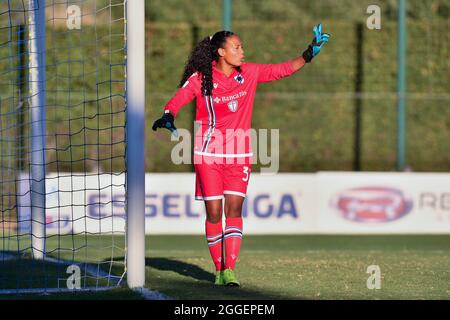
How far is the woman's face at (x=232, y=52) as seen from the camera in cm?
865

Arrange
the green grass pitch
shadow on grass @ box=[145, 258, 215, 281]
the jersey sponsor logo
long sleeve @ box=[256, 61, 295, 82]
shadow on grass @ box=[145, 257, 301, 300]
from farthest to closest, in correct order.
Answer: shadow on grass @ box=[145, 258, 215, 281] → long sleeve @ box=[256, 61, 295, 82] → the jersey sponsor logo → the green grass pitch → shadow on grass @ box=[145, 257, 301, 300]

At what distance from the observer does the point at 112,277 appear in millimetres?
9258

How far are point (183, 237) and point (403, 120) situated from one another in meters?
5.02

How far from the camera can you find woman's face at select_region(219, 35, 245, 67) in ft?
28.4

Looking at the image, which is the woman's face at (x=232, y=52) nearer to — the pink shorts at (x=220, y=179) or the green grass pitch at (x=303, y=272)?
the pink shorts at (x=220, y=179)

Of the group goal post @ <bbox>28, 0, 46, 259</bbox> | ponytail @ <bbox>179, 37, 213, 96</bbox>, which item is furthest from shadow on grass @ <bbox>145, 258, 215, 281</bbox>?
ponytail @ <bbox>179, 37, 213, 96</bbox>

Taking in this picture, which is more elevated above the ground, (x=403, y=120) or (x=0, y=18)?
(x=0, y=18)

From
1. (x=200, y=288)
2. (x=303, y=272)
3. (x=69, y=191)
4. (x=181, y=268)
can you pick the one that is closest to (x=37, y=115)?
(x=69, y=191)

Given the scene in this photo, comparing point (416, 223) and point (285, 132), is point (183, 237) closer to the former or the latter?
point (416, 223)

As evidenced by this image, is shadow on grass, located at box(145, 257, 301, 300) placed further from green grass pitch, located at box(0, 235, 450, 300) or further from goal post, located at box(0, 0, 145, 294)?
goal post, located at box(0, 0, 145, 294)

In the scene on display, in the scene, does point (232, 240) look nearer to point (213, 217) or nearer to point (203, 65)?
point (213, 217)

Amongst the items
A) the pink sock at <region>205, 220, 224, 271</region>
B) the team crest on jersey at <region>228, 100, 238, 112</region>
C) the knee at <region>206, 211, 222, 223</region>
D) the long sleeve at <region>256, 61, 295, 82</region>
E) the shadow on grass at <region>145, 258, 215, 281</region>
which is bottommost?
the shadow on grass at <region>145, 258, 215, 281</region>

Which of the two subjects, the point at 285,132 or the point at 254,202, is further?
the point at 285,132
